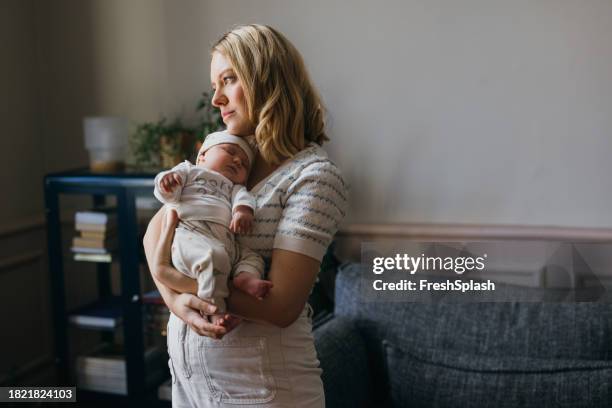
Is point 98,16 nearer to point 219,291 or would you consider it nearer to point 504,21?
point 504,21

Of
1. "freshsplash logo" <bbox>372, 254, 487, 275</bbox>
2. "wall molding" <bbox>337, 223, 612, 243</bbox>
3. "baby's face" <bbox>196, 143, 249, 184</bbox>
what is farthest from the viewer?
"wall molding" <bbox>337, 223, 612, 243</bbox>

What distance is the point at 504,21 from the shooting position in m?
2.66

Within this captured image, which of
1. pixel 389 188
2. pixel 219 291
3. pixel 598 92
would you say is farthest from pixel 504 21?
pixel 219 291

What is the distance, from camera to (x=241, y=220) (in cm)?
119

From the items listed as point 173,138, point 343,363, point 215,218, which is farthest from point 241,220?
point 173,138

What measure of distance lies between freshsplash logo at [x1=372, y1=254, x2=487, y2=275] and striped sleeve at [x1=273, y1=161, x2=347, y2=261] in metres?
1.08

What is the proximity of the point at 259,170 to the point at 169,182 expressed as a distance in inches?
7.2

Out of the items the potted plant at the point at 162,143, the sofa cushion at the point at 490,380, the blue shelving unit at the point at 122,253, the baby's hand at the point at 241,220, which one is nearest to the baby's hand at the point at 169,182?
the baby's hand at the point at 241,220

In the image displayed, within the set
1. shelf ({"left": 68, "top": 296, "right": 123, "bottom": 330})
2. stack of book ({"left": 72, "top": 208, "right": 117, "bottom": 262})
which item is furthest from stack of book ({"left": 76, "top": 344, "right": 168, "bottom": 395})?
stack of book ({"left": 72, "top": 208, "right": 117, "bottom": 262})

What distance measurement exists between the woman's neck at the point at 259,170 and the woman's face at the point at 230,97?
0.06m

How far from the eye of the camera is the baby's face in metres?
1.28

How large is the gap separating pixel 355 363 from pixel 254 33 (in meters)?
1.11

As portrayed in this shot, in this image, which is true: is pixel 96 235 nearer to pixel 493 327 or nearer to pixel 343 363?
pixel 343 363

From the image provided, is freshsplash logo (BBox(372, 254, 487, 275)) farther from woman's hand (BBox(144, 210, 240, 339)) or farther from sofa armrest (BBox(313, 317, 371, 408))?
woman's hand (BBox(144, 210, 240, 339))
